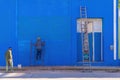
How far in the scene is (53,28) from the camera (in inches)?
1203

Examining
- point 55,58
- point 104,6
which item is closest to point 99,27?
point 104,6

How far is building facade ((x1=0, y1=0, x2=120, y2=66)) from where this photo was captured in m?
30.4

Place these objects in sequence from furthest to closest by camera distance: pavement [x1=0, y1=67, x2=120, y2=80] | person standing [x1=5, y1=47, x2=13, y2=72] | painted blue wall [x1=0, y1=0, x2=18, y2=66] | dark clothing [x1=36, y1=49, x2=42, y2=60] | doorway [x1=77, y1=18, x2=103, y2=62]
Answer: doorway [x1=77, y1=18, x2=103, y2=62], dark clothing [x1=36, y1=49, x2=42, y2=60], painted blue wall [x1=0, y1=0, x2=18, y2=66], person standing [x1=5, y1=47, x2=13, y2=72], pavement [x1=0, y1=67, x2=120, y2=80]

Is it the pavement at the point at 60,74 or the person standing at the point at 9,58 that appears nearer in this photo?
the pavement at the point at 60,74

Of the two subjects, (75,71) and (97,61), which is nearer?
(75,71)

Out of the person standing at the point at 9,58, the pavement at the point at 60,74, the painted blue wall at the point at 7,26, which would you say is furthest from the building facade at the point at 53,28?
the person standing at the point at 9,58

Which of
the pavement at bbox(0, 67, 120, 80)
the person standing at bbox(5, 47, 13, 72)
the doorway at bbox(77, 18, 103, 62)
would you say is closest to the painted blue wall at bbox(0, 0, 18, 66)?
the pavement at bbox(0, 67, 120, 80)

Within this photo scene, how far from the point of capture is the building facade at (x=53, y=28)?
1198 inches

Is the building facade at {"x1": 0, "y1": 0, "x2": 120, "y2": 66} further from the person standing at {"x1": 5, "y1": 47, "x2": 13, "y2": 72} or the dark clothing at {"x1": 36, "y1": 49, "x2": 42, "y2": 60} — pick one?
the person standing at {"x1": 5, "y1": 47, "x2": 13, "y2": 72}

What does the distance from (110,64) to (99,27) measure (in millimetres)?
2640

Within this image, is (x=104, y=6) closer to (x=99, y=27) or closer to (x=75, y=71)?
(x=99, y=27)

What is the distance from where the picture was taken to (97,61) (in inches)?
1219

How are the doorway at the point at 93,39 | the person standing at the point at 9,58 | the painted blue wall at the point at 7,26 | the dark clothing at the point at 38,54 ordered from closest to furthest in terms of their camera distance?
1. the person standing at the point at 9,58
2. the painted blue wall at the point at 7,26
3. the dark clothing at the point at 38,54
4. the doorway at the point at 93,39

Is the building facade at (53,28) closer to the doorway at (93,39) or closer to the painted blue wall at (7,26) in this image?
the painted blue wall at (7,26)
